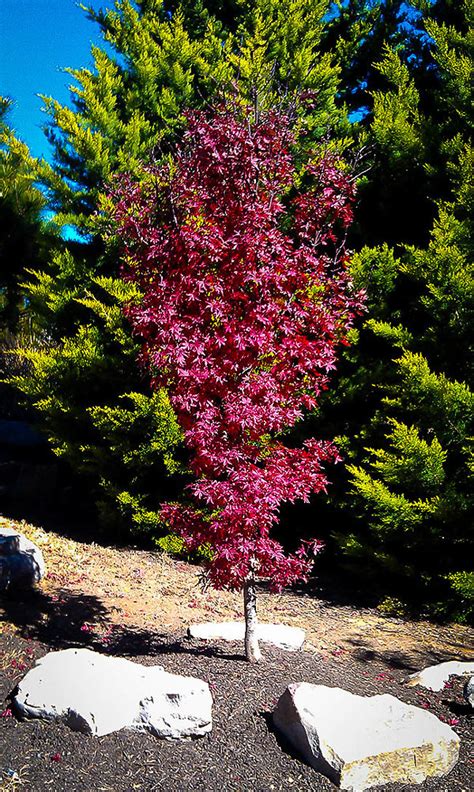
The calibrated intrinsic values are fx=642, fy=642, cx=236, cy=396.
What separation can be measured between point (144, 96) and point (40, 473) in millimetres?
5327

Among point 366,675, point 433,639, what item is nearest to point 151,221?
point 366,675

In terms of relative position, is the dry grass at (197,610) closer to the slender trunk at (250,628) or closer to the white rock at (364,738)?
the slender trunk at (250,628)

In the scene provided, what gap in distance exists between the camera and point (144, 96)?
810 cm

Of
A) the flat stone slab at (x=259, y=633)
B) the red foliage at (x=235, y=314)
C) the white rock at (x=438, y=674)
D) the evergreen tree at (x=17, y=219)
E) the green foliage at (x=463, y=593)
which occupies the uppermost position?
the evergreen tree at (x=17, y=219)

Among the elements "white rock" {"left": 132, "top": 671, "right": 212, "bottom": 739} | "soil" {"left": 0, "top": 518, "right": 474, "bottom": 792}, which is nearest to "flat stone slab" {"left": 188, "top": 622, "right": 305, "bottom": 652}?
"soil" {"left": 0, "top": 518, "right": 474, "bottom": 792}

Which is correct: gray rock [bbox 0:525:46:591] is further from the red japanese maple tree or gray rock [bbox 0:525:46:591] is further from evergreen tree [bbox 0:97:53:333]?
evergreen tree [bbox 0:97:53:333]

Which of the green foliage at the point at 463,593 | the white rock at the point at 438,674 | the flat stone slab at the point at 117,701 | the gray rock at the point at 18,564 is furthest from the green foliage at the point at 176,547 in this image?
the flat stone slab at the point at 117,701

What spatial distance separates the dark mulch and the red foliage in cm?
63

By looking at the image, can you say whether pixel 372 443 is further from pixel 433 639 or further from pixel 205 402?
pixel 205 402

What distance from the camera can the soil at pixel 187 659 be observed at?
9.32 ft

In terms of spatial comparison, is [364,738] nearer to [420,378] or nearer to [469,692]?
[469,692]

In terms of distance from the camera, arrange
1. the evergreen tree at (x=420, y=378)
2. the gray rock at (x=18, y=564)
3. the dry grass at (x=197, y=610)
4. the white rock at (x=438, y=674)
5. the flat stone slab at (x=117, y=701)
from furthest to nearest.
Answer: the evergreen tree at (x=420, y=378) → the gray rock at (x=18, y=564) → the dry grass at (x=197, y=610) → the white rock at (x=438, y=674) → the flat stone slab at (x=117, y=701)

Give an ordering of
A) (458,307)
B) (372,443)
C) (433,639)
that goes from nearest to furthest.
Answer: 1. (433,639)
2. (458,307)
3. (372,443)

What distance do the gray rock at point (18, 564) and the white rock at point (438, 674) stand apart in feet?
9.97
